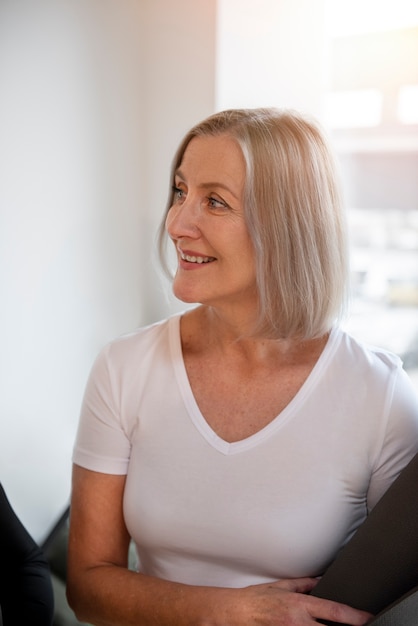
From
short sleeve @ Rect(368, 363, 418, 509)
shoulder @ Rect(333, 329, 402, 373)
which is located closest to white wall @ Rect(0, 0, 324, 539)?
shoulder @ Rect(333, 329, 402, 373)

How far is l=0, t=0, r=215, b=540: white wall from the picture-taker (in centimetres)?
146

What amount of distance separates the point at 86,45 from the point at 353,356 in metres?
1.13

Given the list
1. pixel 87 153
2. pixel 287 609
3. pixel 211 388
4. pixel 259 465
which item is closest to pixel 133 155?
pixel 87 153

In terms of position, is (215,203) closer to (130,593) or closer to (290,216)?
(290,216)

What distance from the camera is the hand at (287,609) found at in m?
0.95

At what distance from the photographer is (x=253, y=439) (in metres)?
1.12

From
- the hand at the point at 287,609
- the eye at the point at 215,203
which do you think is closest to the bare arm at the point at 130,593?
the hand at the point at 287,609

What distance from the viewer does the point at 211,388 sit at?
1.20 metres

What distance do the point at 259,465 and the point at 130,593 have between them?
12.5 inches

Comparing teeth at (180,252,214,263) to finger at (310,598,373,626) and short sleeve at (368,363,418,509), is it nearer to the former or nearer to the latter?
short sleeve at (368,363,418,509)

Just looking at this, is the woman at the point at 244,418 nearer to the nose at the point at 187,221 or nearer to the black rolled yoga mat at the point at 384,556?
the nose at the point at 187,221

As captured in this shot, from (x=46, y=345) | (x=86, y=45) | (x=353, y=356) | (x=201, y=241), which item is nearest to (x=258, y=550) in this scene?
(x=353, y=356)

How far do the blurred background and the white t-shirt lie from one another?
43cm

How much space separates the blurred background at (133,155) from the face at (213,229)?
1.19 feet
